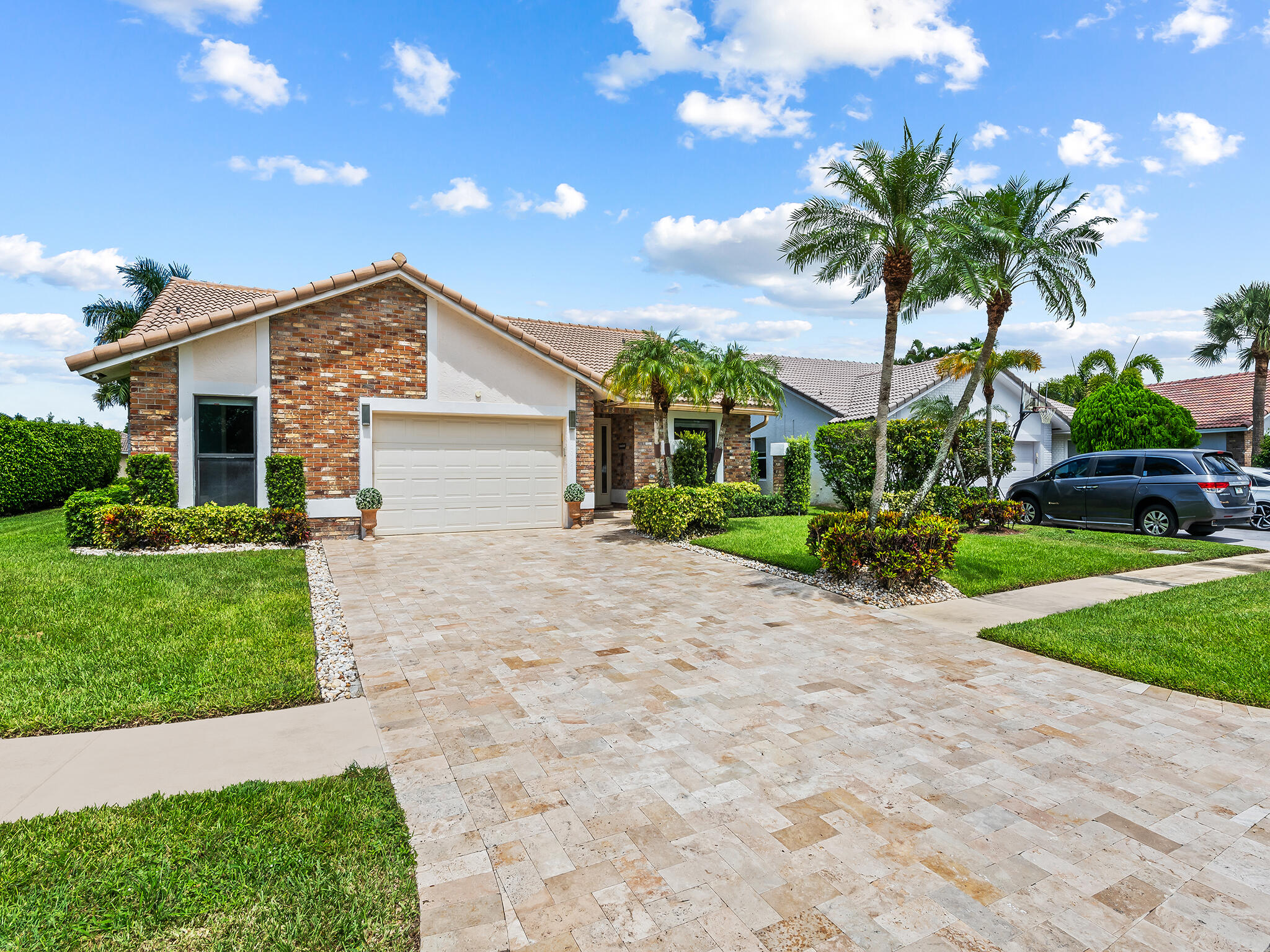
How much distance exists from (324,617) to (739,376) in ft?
32.6

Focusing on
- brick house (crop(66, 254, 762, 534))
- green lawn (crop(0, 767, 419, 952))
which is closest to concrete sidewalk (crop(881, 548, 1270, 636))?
green lawn (crop(0, 767, 419, 952))

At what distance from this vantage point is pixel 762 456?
70.5 ft

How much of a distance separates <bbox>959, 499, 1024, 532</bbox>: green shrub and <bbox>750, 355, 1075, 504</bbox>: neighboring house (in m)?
6.59

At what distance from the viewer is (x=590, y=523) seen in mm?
16047

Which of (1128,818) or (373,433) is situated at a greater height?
(373,433)

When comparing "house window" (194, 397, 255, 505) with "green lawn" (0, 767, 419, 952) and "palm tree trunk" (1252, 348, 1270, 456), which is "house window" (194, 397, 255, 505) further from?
"palm tree trunk" (1252, 348, 1270, 456)

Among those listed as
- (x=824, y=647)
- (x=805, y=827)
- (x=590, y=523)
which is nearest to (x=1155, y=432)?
(x=590, y=523)

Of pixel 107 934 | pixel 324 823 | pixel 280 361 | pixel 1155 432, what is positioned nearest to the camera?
pixel 107 934

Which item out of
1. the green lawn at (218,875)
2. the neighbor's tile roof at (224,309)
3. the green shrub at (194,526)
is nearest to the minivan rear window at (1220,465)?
the neighbor's tile roof at (224,309)

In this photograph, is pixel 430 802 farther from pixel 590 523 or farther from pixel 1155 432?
pixel 1155 432

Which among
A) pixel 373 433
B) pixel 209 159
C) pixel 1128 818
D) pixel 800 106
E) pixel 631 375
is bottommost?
pixel 1128 818

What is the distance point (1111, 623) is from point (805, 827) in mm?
5936

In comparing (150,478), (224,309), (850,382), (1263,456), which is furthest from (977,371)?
(1263,456)

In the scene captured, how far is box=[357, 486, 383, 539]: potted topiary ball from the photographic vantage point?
523 inches
